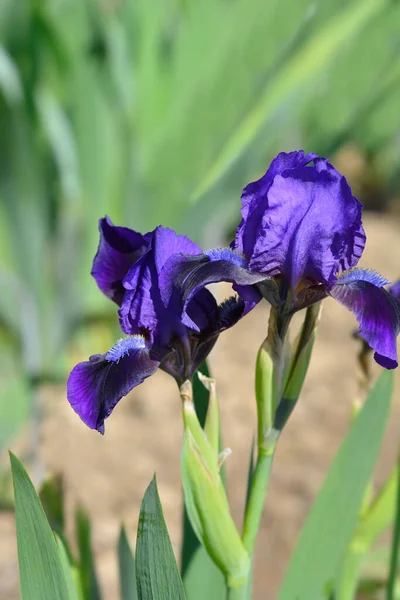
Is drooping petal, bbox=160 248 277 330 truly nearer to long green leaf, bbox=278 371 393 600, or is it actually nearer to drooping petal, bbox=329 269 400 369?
drooping petal, bbox=329 269 400 369

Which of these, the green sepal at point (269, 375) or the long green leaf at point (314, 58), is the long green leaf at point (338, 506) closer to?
the green sepal at point (269, 375)

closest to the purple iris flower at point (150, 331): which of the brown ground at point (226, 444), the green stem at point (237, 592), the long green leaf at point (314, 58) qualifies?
the green stem at point (237, 592)

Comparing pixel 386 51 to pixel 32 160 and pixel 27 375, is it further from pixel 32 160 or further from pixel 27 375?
pixel 27 375

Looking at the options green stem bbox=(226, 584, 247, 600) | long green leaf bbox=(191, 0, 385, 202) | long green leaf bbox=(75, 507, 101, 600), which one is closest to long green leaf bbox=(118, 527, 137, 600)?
long green leaf bbox=(75, 507, 101, 600)

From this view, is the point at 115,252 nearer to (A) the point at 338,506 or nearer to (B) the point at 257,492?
(B) the point at 257,492

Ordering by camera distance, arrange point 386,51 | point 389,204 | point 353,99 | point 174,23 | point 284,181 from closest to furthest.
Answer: point 284,181
point 386,51
point 353,99
point 174,23
point 389,204

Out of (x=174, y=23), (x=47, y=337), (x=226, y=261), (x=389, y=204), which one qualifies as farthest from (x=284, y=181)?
(x=389, y=204)
